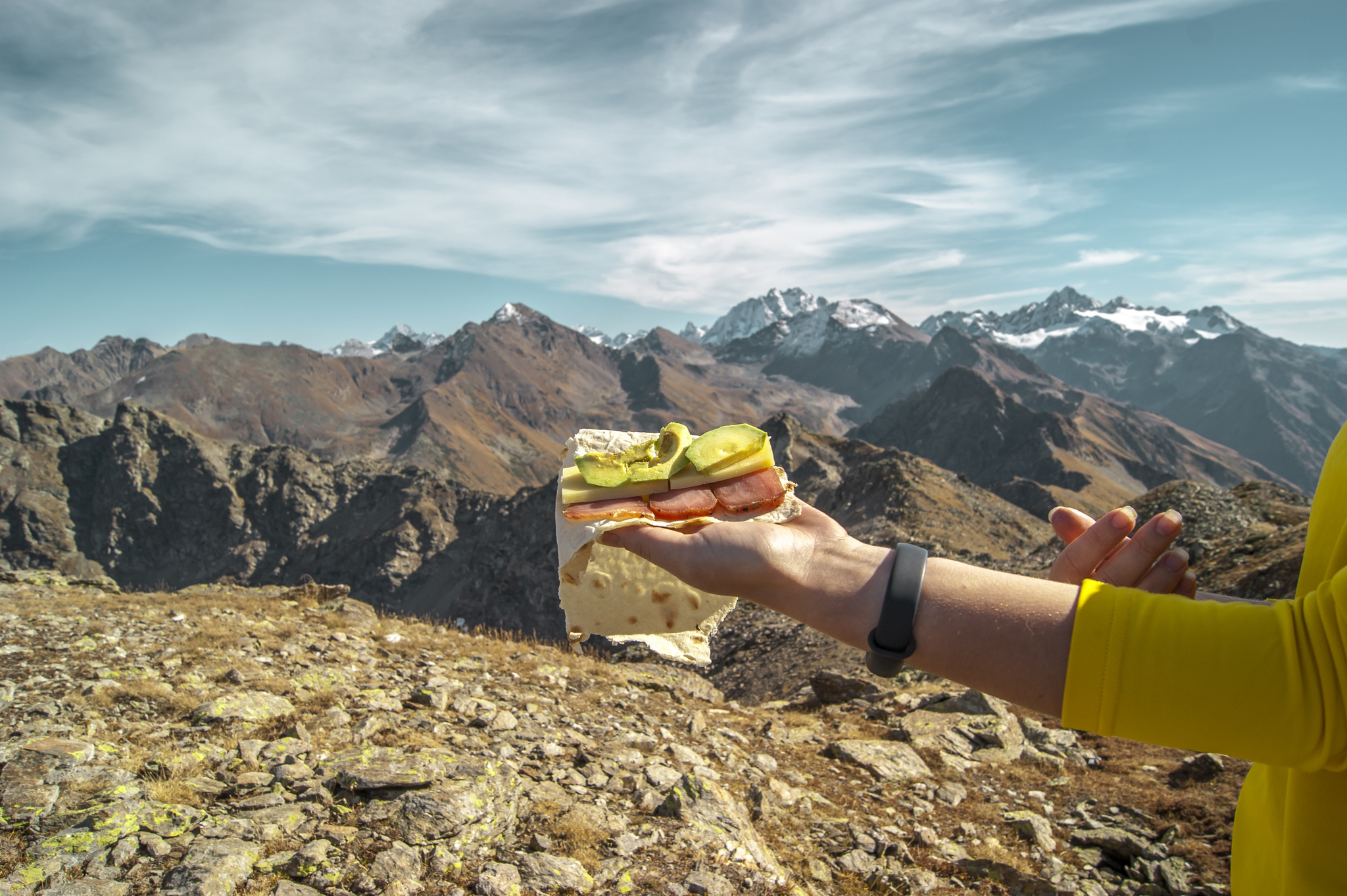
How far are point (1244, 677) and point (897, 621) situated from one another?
81cm

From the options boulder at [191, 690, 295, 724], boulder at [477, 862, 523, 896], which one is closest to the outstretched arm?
boulder at [477, 862, 523, 896]

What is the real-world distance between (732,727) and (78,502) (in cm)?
23884

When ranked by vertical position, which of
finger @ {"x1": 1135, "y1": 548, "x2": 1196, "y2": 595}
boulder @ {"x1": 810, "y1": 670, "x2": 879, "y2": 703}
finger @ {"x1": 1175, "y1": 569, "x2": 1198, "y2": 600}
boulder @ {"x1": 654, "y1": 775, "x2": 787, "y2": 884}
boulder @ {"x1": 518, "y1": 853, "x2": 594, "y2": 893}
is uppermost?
finger @ {"x1": 1135, "y1": 548, "x2": 1196, "y2": 595}

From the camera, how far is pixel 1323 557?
1.90m

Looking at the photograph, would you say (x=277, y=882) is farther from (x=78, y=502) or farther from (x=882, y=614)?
(x=78, y=502)

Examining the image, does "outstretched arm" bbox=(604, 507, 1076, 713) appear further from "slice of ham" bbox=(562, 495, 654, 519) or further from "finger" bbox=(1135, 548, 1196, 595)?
"finger" bbox=(1135, 548, 1196, 595)

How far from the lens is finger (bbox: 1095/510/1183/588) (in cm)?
269

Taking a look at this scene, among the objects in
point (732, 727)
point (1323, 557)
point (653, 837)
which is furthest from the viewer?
point (732, 727)

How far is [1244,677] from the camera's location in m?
1.58

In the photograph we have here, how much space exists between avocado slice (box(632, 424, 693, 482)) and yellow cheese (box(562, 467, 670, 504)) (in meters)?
0.04

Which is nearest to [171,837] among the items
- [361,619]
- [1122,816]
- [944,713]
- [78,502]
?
[361,619]

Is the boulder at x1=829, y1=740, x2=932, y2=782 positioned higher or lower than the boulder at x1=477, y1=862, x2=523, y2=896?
lower

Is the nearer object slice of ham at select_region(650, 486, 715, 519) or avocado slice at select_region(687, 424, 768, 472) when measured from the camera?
slice of ham at select_region(650, 486, 715, 519)

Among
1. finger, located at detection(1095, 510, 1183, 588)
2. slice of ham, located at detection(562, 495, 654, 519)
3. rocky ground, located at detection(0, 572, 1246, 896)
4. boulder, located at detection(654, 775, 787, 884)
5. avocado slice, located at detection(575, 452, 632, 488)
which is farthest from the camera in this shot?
boulder, located at detection(654, 775, 787, 884)
